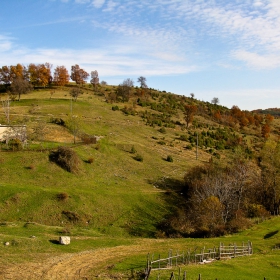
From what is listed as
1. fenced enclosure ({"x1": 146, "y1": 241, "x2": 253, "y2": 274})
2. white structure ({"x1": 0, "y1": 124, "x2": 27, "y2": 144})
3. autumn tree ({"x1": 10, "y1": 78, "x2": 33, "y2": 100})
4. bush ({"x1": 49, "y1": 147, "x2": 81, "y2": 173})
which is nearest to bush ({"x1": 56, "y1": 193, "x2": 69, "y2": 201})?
bush ({"x1": 49, "y1": 147, "x2": 81, "y2": 173})

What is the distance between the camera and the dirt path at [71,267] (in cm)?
2372

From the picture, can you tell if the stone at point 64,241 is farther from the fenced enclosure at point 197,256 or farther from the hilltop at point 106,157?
the fenced enclosure at point 197,256

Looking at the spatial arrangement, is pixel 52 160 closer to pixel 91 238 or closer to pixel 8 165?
A: pixel 8 165

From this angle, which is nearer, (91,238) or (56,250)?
(56,250)

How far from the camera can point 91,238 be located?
124 feet

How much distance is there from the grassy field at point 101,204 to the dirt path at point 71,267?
9 centimetres

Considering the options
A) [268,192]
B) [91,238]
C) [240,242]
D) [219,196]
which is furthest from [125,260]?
[268,192]

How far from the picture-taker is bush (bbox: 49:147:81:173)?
59.1 meters

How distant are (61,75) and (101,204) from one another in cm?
9029

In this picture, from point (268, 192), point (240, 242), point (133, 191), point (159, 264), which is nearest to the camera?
point (159, 264)

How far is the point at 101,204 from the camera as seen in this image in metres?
51.7

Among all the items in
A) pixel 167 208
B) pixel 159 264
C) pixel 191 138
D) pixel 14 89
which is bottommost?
pixel 167 208

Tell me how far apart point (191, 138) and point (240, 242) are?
69727mm

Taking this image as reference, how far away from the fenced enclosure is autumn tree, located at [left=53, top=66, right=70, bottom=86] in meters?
109
